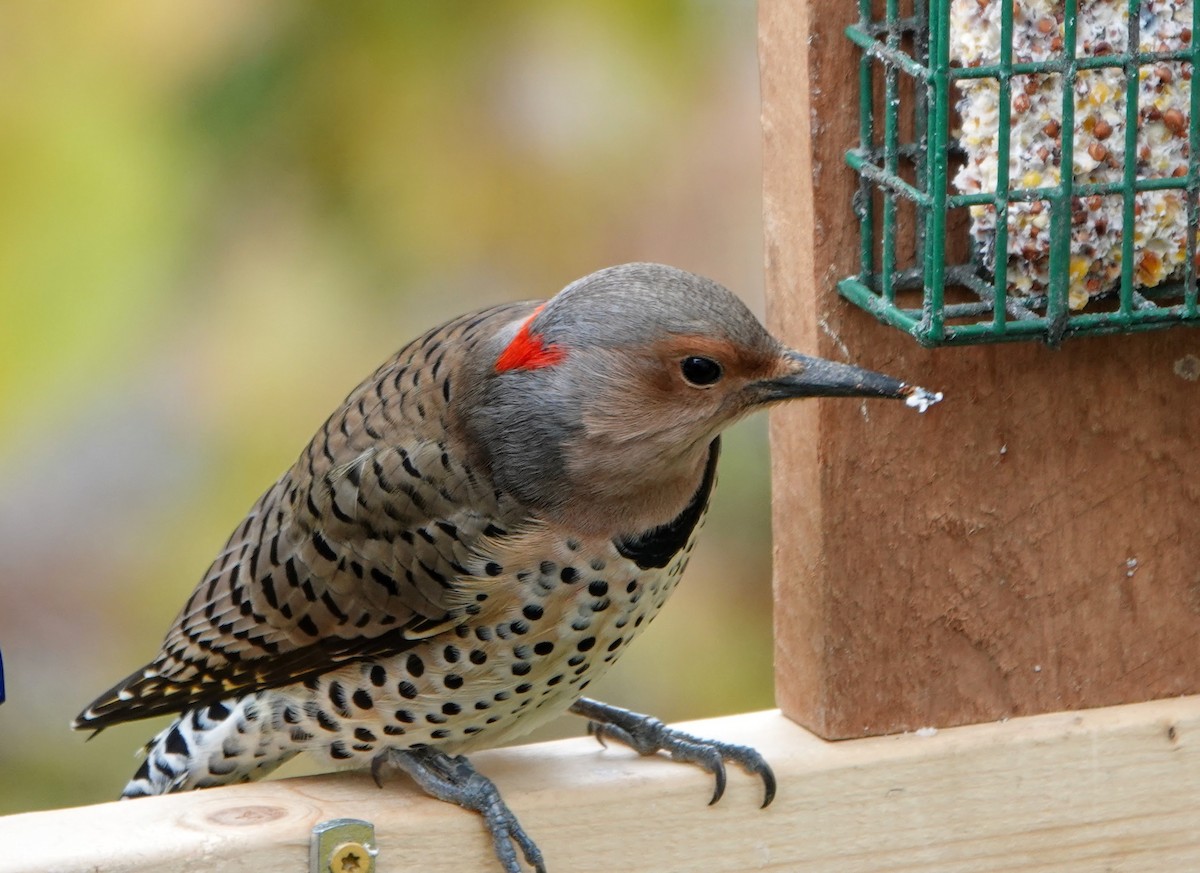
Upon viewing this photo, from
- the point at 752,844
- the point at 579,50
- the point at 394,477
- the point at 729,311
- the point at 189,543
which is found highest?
the point at 579,50

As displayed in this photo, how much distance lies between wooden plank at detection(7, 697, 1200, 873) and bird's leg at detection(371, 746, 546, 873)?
23mm

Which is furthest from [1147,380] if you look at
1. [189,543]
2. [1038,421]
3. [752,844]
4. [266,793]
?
[189,543]

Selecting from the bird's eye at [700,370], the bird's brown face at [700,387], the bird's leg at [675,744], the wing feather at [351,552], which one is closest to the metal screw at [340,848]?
the wing feather at [351,552]

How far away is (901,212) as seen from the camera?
7.89 feet

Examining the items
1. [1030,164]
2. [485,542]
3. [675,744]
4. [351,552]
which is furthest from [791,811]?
[1030,164]

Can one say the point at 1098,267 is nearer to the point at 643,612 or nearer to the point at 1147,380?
the point at 1147,380

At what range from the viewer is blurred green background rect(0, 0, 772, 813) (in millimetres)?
2986

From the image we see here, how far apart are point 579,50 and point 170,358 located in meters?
0.86

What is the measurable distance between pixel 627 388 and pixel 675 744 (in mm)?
500

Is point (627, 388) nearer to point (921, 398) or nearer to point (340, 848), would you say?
point (921, 398)

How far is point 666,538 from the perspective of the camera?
251 cm

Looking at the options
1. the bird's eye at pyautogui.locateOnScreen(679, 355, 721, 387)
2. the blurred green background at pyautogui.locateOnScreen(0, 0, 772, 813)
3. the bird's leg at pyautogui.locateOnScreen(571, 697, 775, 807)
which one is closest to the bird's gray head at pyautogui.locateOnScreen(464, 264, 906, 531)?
the bird's eye at pyautogui.locateOnScreen(679, 355, 721, 387)

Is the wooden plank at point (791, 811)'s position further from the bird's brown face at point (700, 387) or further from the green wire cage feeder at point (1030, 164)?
the green wire cage feeder at point (1030, 164)

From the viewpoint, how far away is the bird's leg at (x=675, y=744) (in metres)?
2.49
